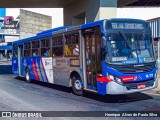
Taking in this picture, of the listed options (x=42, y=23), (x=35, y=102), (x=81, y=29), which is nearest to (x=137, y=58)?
(x=81, y=29)

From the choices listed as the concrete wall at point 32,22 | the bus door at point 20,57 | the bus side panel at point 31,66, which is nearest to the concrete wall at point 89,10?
the bus door at point 20,57

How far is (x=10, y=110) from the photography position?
9969mm

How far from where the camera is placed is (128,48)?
36.8ft

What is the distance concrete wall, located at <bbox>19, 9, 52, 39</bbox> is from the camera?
6103cm

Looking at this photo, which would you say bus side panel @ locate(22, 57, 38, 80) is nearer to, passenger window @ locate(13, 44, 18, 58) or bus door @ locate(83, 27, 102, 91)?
passenger window @ locate(13, 44, 18, 58)

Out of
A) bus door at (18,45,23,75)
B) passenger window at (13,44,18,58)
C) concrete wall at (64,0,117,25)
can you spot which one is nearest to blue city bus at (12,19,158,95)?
concrete wall at (64,0,117,25)

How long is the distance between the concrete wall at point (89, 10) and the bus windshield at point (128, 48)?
8488 mm

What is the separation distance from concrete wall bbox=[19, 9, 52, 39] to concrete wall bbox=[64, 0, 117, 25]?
109 ft

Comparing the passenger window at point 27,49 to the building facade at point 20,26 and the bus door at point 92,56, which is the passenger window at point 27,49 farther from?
the building facade at point 20,26

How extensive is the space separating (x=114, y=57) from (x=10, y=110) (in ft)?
12.7

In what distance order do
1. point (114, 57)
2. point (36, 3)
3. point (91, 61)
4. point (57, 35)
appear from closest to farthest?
point (114, 57) → point (91, 61) → point (57, 35) → point (36, 3)

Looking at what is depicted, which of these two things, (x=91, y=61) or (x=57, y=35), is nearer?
(x=91, y=61)

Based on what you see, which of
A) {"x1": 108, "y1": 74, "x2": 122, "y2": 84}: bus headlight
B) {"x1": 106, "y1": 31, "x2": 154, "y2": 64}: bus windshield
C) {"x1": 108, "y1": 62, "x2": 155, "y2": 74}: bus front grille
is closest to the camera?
{"x1": 108, "y1": 74, "x2": 122, "y2": 84}: bus headlight

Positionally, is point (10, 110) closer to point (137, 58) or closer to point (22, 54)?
point (137, 58)
